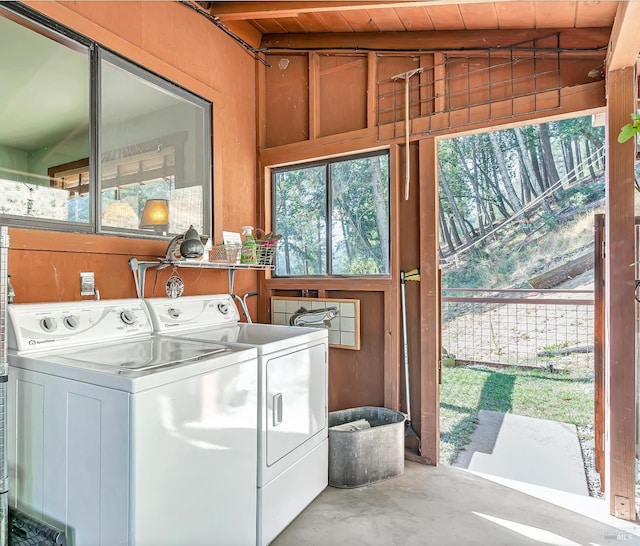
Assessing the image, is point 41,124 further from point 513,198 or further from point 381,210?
point 513,198

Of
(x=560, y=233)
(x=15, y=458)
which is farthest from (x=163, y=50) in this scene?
(x=560, y=233)

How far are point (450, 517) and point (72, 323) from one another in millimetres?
1950

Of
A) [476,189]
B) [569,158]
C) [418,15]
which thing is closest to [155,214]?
[418,15]

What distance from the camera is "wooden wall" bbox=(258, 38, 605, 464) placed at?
2318 millimetres

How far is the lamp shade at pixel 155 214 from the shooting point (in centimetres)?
222

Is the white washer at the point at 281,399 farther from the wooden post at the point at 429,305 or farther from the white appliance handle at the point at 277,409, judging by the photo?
the wooden post at the point at 429,305

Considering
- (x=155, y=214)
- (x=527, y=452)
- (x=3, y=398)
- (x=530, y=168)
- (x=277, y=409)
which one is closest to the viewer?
(x=3, y=398)

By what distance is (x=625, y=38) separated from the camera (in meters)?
1.64

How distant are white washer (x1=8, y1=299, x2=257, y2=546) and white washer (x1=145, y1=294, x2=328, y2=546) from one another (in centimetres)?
9

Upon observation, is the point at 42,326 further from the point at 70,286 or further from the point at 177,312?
the point at 177,312

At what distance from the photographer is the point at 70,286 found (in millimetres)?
1830

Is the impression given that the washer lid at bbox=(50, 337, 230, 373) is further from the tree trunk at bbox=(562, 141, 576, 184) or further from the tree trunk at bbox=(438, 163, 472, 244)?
the tree trunk at bbox=(562, 141, 576, 184)

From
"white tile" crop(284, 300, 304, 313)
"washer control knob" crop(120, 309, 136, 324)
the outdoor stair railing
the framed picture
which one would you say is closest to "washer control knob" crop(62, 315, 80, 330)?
"washer control knob" crop(120, 309, 136, 324)

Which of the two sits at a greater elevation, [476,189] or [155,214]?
[476,189]
